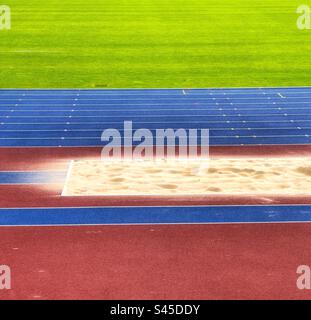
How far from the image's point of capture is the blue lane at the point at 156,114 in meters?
14.9

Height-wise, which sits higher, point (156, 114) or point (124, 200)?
point (156, 114)

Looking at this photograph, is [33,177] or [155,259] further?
[33,177]

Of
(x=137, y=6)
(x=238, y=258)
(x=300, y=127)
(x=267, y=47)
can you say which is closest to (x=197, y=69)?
(x=267, y=47)

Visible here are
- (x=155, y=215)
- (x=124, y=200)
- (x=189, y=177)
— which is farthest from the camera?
(x=189, y=177)

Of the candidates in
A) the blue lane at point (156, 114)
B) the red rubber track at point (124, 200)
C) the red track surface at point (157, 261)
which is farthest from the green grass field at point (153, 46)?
the red track surface at point (157, 261)

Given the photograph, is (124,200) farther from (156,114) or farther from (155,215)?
(156,114)

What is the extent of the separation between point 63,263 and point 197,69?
44.9ft

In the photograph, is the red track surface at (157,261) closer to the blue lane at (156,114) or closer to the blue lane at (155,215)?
the blue lane at (155,215)

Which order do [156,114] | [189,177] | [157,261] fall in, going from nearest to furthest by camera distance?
1. [157,261]
2. [189,177]
3. [156,114]

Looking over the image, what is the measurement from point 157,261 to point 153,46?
17.6m

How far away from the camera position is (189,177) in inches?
484

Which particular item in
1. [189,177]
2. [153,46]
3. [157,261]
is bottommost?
[157,261]

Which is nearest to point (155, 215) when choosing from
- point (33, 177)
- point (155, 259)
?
point (155, 259)

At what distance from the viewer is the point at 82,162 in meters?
13.2
